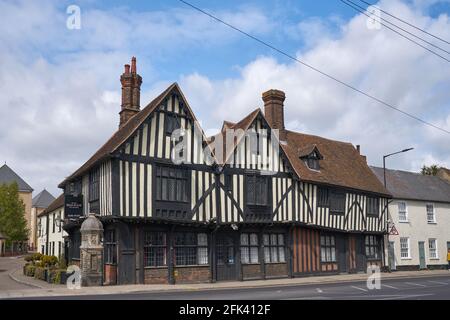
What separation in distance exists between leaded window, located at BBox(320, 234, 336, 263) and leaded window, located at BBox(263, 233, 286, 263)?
3146mm

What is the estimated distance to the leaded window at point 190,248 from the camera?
77.8 ft

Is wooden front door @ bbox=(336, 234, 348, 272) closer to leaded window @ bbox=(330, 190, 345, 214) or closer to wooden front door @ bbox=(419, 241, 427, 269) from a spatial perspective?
leaded window @ bbox=(330, 190, 345, 214)

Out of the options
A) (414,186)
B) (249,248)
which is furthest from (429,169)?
(249,248)

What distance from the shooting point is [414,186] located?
38500mm

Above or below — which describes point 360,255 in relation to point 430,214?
below

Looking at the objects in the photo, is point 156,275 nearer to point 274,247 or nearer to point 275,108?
point 274,247

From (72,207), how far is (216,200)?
7.16 m

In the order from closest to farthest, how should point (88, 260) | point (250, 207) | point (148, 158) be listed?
point (88, 260) → point (148, 158) → point (250, 207)

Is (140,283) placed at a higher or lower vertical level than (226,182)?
lower

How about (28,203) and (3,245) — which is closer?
(3,245)

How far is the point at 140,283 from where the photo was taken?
22.0 metres

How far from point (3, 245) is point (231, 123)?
168 ft

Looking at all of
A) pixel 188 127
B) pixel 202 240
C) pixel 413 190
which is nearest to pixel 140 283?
pixel 202 240
